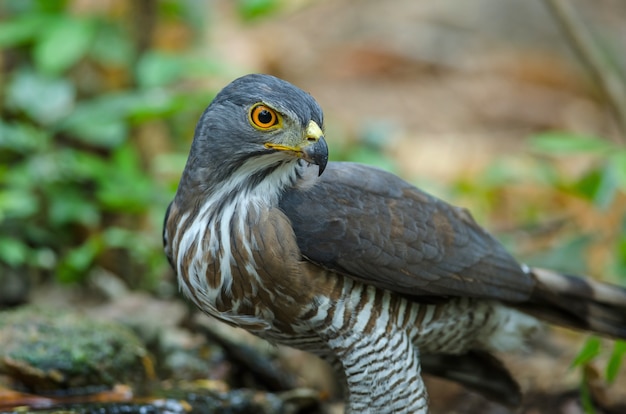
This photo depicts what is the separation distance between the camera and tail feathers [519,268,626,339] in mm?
4508

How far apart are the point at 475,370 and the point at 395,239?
49.2 inches

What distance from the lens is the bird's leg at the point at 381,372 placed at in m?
3.86

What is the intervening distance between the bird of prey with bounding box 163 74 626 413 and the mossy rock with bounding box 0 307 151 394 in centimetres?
80

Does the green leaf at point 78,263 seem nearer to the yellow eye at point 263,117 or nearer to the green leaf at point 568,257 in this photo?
the yellow eye at point 263,117

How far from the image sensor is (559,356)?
20.9 ft

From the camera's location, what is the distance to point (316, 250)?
12.1ft

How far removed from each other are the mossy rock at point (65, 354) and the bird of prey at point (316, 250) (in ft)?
2.63

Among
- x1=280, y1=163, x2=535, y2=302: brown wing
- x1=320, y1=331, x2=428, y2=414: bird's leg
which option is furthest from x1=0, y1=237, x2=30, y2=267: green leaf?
x1=320, y1=331, x2=428, y2=414: bird's leg

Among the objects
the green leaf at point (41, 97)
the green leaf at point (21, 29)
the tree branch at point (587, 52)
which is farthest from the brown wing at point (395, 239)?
the green leaf at point (21, 29)

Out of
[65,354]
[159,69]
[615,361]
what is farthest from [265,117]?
[159,69]

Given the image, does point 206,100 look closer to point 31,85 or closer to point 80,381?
point 31,85

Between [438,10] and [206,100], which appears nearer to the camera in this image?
[206,100]

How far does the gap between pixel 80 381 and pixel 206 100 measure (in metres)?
2.61

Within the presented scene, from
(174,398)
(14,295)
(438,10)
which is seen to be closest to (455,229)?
(174,398)
